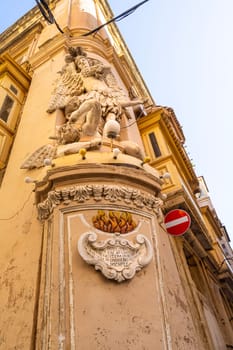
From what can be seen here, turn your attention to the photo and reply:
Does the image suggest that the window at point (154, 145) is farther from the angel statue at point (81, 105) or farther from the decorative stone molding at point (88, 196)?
the decorative stone molding at point (88, 196)

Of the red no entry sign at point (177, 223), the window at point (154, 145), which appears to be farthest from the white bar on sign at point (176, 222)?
the window at point (154, 145)

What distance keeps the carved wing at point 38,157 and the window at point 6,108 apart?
137 inches

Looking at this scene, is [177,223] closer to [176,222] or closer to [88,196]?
[176,222]

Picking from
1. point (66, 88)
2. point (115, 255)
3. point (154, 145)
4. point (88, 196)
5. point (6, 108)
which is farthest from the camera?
point (154, 145)

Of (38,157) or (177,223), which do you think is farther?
(38,157)

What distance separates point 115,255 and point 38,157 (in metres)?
3.55

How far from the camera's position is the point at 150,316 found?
3723 mm

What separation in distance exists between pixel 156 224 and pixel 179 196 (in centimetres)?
335

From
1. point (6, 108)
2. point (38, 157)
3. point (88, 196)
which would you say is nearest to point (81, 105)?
point (38, 157)

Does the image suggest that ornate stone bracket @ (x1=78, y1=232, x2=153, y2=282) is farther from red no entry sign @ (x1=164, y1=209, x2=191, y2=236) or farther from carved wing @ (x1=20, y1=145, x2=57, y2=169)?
carved wing @ (x1=20, y1=145, x2=57, y2=169)

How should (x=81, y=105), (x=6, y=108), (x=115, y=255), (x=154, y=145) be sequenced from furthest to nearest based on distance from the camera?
(x=154, y=145), (x=6, y=108), (x=81, y=105), (x=115, y=255)

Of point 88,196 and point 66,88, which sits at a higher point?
point 66,88

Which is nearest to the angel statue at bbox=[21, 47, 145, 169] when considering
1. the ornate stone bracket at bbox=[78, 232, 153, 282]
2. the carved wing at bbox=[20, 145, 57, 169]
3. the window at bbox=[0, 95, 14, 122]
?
the carved wing at bbox=[20, 145, 57, 169]

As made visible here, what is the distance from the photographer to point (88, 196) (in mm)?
4641
